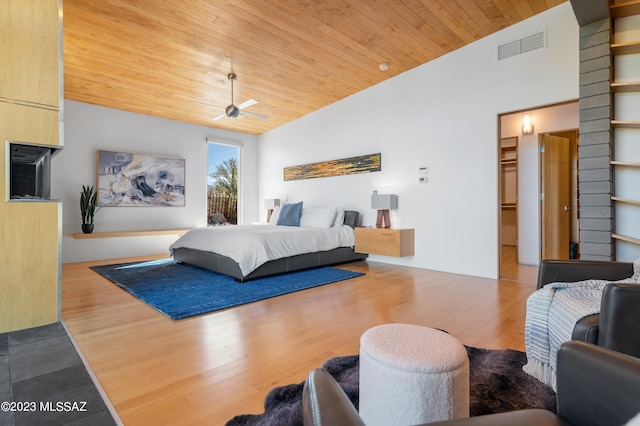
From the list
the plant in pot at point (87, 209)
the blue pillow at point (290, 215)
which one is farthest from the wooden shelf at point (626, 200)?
the plant in pot at point (87, 209)

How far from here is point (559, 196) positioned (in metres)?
5.04

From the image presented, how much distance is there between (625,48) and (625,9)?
0.34 meters

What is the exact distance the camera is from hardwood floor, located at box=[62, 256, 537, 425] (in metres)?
1.53

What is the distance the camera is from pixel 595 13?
2.66 m

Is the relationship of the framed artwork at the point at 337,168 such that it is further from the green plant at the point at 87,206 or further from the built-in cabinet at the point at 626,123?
the green plant at the point at 87,206

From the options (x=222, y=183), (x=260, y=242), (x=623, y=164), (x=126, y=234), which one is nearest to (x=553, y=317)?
(x=623, y=164)

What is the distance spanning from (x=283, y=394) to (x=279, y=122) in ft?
20.8

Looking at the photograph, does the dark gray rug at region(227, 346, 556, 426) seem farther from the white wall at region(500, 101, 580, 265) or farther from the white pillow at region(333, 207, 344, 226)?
the white wall at region(500, 101, 580, 265)

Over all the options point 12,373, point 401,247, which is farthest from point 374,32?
point 12,373

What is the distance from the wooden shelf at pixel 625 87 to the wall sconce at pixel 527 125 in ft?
7.66

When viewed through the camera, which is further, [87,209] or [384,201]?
[87,209]

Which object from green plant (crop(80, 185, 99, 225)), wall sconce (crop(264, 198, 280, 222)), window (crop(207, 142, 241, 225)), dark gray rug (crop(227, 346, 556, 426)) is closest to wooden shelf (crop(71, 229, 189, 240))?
green plant (crop(80, 185, 99, 225))

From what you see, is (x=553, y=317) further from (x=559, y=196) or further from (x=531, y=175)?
(x=559, y=196)
